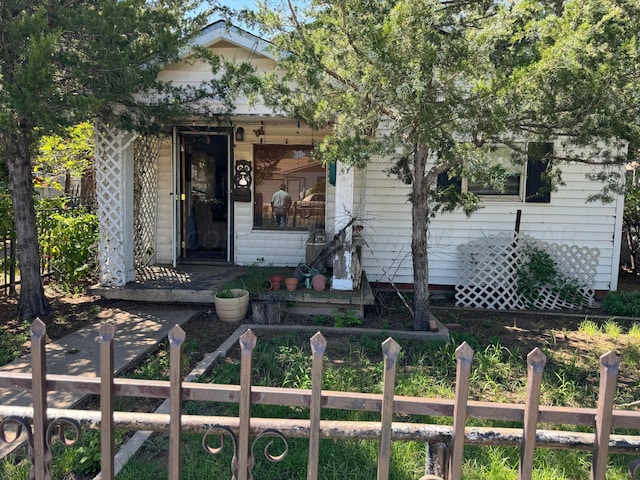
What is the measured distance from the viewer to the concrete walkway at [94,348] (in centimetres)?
363

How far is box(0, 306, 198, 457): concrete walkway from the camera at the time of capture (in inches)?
143

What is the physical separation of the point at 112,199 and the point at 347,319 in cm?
381

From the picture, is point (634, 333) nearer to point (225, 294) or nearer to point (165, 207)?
point (225, 294)

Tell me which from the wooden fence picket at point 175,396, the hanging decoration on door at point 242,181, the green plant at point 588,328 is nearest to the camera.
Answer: the wooden fence picket at point 175,396

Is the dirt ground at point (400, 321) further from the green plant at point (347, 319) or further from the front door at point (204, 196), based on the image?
the front door at point (204, 196)

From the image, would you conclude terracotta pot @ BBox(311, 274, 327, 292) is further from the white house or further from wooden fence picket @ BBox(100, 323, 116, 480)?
wooden fence picket @ BBox(100, 323, 116, 480)

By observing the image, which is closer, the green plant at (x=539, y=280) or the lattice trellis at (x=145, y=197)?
the green plant at (x=539, y=280)

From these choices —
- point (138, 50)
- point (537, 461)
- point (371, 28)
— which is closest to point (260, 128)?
point (138, 50)

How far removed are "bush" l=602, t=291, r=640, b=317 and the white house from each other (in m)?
0.85

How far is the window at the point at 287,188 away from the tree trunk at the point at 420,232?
11.8 ft

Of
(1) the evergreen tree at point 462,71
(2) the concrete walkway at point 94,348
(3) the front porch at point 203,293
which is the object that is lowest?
(2) the concrete walkway at point 94,348

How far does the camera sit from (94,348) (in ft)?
15.7

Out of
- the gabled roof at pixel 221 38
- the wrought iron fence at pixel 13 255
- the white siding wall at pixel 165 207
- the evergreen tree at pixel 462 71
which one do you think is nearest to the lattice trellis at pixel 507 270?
the evergreen tree at pixel 462 71

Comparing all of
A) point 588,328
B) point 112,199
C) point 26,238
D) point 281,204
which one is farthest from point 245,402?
point 281,204
